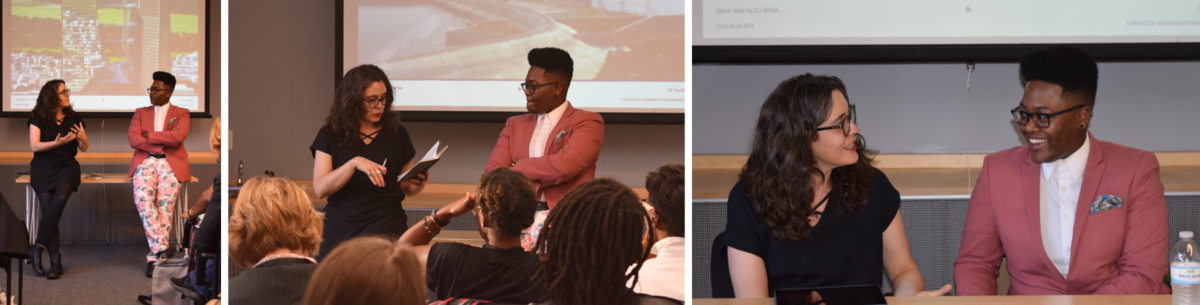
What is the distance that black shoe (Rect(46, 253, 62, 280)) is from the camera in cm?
402

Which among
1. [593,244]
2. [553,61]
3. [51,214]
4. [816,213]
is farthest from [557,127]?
[51,214]

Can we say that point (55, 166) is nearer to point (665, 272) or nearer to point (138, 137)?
point (138, 137)

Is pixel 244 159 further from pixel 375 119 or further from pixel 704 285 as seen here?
pixel 704 285

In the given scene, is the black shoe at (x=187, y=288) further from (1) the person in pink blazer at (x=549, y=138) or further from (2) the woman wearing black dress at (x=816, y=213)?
(2) the woman wearing black dress at (x=816, y=213)

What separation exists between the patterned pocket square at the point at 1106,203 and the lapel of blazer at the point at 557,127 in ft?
5.22

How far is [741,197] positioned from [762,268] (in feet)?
0.63

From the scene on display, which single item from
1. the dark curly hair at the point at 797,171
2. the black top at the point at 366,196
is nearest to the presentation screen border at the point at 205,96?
the black top at the point at 366,196

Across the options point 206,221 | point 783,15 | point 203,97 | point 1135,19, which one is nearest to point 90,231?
point 203,97

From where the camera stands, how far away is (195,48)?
493 cm

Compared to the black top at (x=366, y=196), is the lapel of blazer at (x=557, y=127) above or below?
above

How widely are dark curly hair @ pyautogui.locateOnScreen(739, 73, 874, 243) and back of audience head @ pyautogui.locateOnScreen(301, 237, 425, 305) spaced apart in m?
0.89

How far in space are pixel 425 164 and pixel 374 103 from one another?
0.17m

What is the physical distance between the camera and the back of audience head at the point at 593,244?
1.48 m

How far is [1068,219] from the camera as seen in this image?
80.5 inches
